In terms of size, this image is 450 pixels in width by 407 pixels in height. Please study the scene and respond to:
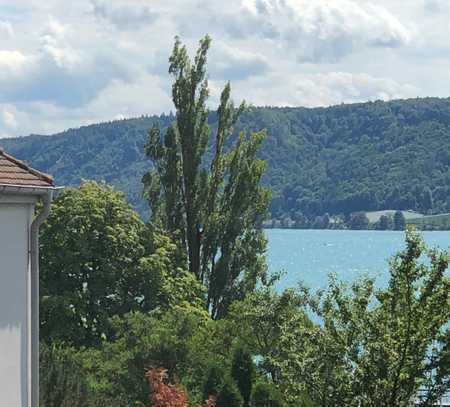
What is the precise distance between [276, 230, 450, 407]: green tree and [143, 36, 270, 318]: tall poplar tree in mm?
16340

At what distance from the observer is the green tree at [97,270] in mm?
28516

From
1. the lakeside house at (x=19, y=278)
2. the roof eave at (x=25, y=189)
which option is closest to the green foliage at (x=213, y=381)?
the lakeside house at (x=19, y=278)

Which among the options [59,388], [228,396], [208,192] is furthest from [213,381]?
[208,192]

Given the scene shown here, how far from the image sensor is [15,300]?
388 inches

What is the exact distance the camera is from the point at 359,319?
17812 mm

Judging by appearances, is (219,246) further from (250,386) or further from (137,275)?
(250,386)

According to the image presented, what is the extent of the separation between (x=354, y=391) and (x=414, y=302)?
1786mm

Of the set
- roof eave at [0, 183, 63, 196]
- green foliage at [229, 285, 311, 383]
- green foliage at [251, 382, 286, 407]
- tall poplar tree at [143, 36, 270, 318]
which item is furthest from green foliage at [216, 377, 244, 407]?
tall poplar tree at [143, 36, 270, 318]

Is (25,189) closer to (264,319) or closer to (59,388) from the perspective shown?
(59,388)

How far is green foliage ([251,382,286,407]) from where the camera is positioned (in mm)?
17922

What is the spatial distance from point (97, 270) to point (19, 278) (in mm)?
20313

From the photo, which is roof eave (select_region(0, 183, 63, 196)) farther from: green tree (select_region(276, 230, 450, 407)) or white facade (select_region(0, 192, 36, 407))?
green tree (select_region(276, 230, 450, 407))

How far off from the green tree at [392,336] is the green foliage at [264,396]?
3.18 feet

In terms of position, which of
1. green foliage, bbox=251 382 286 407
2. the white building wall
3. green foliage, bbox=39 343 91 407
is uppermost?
the white building wall
